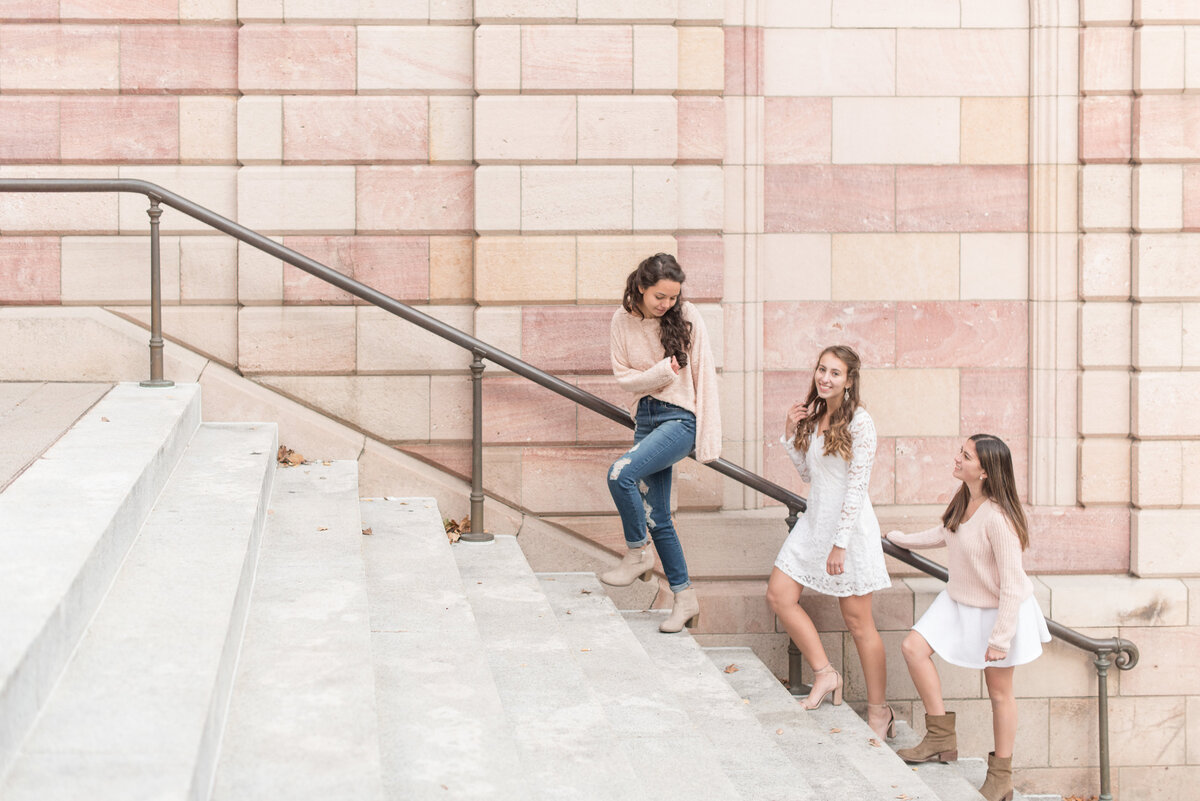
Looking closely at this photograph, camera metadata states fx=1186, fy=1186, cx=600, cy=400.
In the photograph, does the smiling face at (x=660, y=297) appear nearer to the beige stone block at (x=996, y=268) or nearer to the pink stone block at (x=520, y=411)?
the pink stone block at (x=520, y=411)

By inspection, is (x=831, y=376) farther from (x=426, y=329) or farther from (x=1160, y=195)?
(x=1160, y=195)

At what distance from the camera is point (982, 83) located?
7434 millimetres

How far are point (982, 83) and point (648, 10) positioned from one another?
2190 millimetres

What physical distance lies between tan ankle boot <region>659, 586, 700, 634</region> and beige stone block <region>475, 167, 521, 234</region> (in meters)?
2.39

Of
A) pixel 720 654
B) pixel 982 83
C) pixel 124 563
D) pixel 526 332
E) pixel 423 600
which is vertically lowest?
pixel 720 654

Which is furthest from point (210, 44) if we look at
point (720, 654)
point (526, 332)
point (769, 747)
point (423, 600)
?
point (769, 747)

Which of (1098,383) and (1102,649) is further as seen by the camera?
(1098,383)

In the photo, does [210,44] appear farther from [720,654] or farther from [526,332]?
[720,654]

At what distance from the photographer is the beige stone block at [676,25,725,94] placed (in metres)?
7.11

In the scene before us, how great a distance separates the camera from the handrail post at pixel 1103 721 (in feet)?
22.5

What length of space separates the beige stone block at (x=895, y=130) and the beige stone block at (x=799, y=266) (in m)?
0.54

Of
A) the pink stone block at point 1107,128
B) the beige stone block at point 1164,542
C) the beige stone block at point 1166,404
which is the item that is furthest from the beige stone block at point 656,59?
the beige stone block at point 1164,542

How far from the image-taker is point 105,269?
7.03 m

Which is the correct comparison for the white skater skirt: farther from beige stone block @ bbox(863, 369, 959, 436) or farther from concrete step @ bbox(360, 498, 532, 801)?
concrete step @ bbox(360, 498, 532, 801)
